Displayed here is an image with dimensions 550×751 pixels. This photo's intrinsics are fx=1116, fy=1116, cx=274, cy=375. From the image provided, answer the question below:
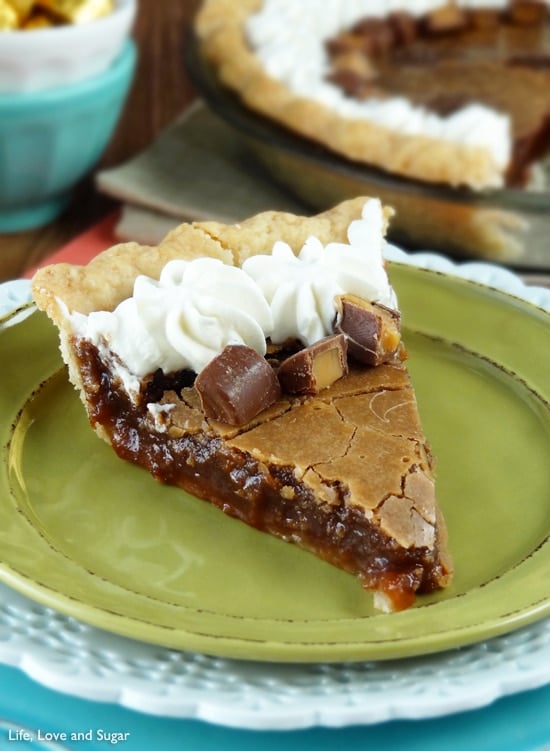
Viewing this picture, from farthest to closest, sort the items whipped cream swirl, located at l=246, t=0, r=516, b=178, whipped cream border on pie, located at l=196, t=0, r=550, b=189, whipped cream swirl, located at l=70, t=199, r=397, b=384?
whipped cream swirl, located at l=246, t=0, r=516, b=178
whipped cream border on pie, located at l=196, t=0, r=550, b=189
whipped cream swirl, located at l=70, t=199, r=397, b=384

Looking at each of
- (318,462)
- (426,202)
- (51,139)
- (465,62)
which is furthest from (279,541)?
(465,62)

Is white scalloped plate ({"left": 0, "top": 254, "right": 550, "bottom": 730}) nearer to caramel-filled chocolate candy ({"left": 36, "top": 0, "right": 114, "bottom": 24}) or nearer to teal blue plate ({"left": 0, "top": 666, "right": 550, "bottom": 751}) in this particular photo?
teal blue plate ({"left": 0, "top": 666, "right": 550, "bottom": 751})

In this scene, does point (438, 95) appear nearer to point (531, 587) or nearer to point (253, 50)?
point (253, 50)

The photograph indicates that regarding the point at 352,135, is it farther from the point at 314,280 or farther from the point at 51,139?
the point at 314,280

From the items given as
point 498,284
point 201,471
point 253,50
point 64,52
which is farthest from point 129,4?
point 201,471

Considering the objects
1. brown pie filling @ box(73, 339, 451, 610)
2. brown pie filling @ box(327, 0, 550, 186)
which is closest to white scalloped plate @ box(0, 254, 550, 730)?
brown pie filling @ box(73, 339, 451, 610)

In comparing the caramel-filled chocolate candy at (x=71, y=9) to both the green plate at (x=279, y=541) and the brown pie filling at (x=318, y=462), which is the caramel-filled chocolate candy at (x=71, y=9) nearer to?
the green plate at (x=279, y=541)
